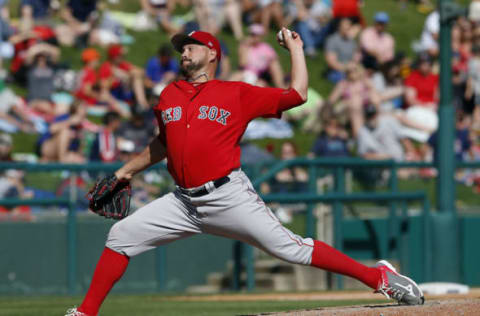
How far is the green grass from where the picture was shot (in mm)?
7566

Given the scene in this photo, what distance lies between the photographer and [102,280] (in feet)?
18.6

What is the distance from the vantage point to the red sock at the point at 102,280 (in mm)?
5676

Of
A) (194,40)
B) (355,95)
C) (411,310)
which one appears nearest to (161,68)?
(355,95)

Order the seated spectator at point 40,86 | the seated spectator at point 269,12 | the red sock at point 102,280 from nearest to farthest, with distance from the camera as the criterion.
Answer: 1. the red sock at point 102,280
2. the seated spectator at point 40,86
3. the seated spectator at point 269,12

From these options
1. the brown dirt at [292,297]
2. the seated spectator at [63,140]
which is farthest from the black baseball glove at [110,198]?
the seated spectator at [63,140]

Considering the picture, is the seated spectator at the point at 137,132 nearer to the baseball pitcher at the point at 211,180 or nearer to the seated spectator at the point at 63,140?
the seated spectator at the point at 63,140


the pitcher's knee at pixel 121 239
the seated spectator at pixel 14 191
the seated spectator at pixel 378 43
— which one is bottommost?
the pitcher's knee at pixel 121 239

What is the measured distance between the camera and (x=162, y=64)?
1412 centimetres

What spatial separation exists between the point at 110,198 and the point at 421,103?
33.6ft

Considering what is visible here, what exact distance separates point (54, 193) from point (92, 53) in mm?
4374

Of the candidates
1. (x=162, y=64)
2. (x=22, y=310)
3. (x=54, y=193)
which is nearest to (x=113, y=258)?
(x=22, y=310)

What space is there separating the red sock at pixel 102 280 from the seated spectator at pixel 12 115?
24.5 feet

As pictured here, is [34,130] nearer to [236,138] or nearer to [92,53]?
[92,53]

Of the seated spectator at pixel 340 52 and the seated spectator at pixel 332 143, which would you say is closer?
the seated spectator at pixel 332 143
